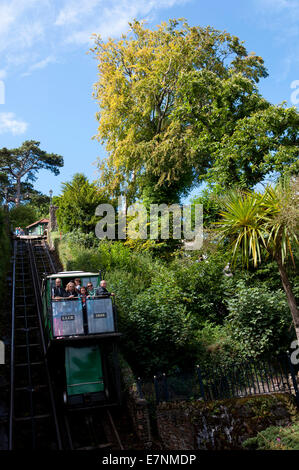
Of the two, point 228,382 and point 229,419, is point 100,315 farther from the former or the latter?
point 229,419

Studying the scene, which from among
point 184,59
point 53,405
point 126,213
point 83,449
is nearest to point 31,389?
point 53,405

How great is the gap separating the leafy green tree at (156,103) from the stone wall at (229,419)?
56.6 ft

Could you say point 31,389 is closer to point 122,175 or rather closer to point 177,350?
point 177,350

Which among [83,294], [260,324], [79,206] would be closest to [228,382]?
[260,324]

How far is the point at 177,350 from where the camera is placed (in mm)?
14758

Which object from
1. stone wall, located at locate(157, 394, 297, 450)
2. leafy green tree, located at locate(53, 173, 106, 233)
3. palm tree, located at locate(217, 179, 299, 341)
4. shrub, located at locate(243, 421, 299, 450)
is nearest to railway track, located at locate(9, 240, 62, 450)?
stone wall, located at locate(157, 394, 297, 450)

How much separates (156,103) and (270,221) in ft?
66.4

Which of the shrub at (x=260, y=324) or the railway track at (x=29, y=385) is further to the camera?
the shrub at (x=260, y=324)

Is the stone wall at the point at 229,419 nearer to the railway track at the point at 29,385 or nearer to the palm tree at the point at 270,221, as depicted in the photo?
the palm tree at the point at 270,221

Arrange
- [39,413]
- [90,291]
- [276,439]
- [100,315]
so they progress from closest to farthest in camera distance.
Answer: [276,439] < [39,413] < [100,315] < [90,291]

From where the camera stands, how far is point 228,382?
455 inches

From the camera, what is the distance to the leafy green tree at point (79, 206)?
99.5 ft

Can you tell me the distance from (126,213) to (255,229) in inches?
779

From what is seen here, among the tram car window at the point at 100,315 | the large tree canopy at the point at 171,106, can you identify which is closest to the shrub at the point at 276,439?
the tram car window at the point at 100,315
